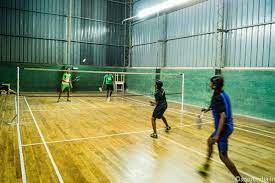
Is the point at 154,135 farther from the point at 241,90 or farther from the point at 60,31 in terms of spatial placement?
the point at 60,31

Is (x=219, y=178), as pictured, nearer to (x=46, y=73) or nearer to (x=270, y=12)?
(x=270, y=12)

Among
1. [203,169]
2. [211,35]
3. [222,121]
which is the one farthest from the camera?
[211,35]

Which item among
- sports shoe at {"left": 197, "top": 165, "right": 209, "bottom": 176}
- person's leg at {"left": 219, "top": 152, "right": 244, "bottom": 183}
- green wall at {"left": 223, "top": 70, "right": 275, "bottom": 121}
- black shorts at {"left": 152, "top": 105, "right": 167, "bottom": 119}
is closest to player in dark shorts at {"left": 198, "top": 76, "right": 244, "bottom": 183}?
person's leg at {"left": 219, "top": 152, "right": 244, "bottom": 183}

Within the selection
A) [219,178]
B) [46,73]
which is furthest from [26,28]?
[219,178]

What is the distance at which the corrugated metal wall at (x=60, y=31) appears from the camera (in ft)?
63.1

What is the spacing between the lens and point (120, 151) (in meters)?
6.02

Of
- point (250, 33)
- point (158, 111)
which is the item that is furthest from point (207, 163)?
point (250, 33)

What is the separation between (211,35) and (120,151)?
10.9 meters

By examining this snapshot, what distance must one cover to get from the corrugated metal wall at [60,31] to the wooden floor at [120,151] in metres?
12.0

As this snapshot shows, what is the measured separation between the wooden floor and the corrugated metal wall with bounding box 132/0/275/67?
4310 mm

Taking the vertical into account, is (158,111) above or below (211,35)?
below

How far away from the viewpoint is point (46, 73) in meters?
20.7

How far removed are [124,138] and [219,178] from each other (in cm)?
333

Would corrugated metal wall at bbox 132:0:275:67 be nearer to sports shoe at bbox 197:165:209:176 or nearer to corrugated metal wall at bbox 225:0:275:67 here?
corrugated metal wall at bbox 225:0:275:67
